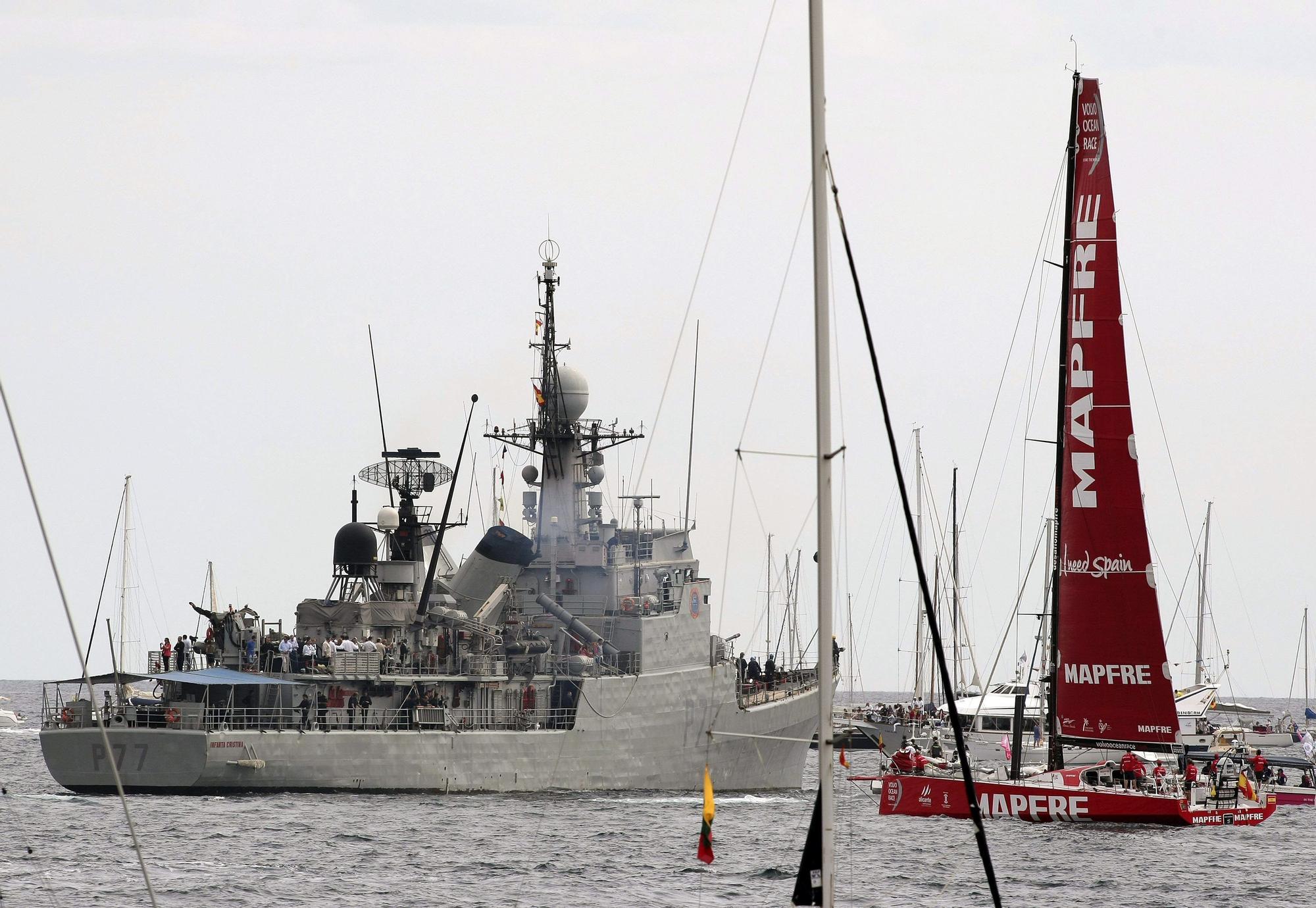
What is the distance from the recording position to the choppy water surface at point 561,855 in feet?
94.8

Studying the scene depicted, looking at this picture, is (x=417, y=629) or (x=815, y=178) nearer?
(x=815, y=178)

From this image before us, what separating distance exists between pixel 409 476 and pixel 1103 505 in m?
18.9

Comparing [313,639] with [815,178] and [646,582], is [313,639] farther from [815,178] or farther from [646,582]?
[815,178]

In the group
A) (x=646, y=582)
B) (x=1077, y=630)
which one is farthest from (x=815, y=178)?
(x=646, y=582)

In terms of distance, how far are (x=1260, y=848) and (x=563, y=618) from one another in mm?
16595

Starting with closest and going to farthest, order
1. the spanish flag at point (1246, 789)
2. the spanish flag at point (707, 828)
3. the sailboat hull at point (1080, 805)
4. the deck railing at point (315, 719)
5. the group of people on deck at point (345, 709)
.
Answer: the spanish flag at point (707, 828)
the sailboat hull at point (1080, 805)
the spanish flag at point (1246, 789)
the deck railing at point (315, 719)
the group of people on deck at point (345, 709)

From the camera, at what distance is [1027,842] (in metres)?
35.3

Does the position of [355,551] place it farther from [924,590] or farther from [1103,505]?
[924,590]

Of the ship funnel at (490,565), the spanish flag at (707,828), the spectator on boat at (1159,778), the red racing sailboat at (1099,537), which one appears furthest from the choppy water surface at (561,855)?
the spanish flag at (707,828)

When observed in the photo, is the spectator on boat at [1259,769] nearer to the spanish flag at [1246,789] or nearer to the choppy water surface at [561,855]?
the choppy water surface at [561,855]

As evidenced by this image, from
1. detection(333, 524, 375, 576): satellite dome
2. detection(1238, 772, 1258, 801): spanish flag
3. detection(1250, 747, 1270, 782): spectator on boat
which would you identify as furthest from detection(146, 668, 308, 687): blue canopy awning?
detection(1250, 747, 1270, 782): spectator on boat

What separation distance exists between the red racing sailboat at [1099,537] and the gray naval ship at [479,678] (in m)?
6.07

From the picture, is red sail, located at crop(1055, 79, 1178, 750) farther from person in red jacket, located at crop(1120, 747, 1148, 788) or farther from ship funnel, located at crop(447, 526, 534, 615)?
ship funnel, located at crop(447, 526, 534, 615)

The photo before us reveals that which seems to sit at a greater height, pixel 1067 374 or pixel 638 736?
pixel 1067 374
